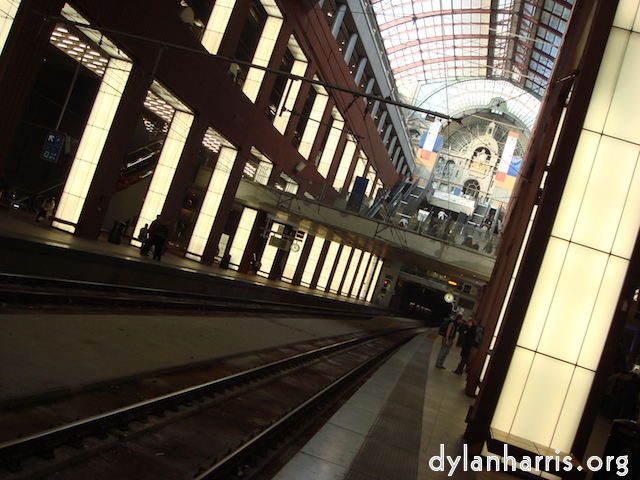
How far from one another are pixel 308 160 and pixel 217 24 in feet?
55.8

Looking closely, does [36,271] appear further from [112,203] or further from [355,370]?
[112,203]

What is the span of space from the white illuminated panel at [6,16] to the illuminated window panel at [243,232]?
77.7 feet

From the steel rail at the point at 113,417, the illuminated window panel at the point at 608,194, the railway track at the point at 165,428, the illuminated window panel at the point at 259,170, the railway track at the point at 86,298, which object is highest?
the illuminated window panel at the point at 259,170

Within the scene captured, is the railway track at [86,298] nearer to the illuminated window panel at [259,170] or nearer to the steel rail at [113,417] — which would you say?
the steel rail at [113,417]

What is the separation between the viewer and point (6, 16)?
50.7ft

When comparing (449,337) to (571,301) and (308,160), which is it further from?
(308,160)

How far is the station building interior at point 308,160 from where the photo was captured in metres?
9.23

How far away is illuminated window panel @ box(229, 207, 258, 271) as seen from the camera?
38938 mm

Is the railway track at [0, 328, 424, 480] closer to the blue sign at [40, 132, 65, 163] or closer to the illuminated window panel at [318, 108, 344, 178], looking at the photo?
the blue sign at [40, 132, 65, 163]

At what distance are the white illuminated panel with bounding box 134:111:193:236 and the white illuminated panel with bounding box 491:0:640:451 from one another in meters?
20.0

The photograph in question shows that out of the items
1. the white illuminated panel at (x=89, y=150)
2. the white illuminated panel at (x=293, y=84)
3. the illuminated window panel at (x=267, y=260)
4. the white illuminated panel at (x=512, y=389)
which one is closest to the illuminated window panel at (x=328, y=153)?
the illuminated window panel at (x=267, y=260)

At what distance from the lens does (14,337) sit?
9203mm

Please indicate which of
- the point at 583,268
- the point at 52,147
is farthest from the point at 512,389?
the point at 52,147

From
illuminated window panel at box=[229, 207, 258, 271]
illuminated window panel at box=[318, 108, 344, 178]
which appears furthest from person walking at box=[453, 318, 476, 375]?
illuminated window panel at box=[318, 108, 344, 178]
